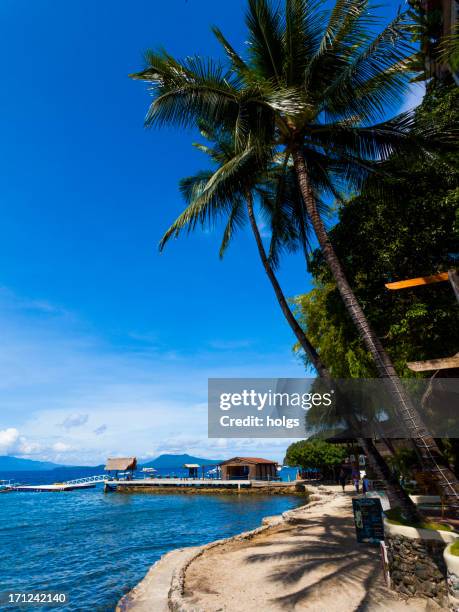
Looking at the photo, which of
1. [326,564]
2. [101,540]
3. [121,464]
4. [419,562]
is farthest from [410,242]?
[121,464]

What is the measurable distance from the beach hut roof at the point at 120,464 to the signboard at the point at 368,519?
6419cm

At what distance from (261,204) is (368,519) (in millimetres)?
11375

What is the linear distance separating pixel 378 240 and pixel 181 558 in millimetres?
11882

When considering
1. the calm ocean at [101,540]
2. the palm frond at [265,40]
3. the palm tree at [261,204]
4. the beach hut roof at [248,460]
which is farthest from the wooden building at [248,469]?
the palm frond at [265,40]

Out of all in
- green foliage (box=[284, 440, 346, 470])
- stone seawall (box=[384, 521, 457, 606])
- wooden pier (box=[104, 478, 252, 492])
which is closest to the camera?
stone seawall (box=[384, 521, 457, 606])

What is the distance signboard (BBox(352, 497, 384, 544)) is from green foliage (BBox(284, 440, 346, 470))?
37.3 meters

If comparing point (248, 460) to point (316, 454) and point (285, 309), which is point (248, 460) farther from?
point (285, 309)

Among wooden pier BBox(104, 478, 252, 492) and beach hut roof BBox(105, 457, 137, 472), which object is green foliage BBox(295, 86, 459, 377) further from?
beach hut roof BBox(105, 457, 137, 472)

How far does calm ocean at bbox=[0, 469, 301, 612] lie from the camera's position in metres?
16.1

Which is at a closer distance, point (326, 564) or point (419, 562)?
point (419, 562)

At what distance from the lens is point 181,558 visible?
514 inches

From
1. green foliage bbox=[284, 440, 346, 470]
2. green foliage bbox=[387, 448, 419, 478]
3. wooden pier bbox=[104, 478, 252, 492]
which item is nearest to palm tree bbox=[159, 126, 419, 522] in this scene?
green foliage bbox=[387, 448, 419, 478]

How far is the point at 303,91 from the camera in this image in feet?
35.2

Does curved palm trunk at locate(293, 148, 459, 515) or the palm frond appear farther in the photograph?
the palm frond
